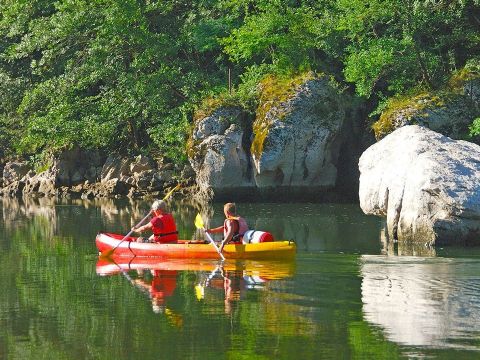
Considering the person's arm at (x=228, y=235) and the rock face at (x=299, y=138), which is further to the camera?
the rock face at (x=299, y=138)

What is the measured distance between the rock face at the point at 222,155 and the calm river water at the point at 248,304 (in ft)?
27.1

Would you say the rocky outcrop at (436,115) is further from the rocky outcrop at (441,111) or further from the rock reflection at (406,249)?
the rock reflection at (406,249)

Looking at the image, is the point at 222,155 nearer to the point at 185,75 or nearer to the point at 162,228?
the point at 185,75

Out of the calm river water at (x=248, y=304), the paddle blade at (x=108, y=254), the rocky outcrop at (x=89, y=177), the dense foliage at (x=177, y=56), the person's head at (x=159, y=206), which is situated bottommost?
the calm river water at (x=248, y=304)

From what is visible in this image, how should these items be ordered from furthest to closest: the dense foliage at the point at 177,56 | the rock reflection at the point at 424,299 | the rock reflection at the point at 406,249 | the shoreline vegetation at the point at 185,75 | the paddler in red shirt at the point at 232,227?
the dense foliage at the point at 177,56, the shoreline vegetation at the point at 185,75, the rock reflection at the point at 406,249, the paddler in red shirt at the point at 232,227, the rock reflection at the point at 424,299

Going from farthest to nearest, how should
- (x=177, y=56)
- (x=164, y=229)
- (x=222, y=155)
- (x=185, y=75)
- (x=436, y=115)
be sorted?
(x=177, y=56) → (x=185, y=75) → (x=222, y=155) → (x=436, y=115) → (x=164, y=229)

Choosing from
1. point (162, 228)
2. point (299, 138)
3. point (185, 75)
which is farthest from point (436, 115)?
point (162, 228)

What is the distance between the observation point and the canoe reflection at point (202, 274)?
15500 mm

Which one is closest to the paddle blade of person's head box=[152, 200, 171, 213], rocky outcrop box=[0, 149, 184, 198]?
person's head box=[152, 200, 171, 213]

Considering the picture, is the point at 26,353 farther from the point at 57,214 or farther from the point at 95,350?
the point at 57,214

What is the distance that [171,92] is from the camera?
120 ft

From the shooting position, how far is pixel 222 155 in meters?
31.1

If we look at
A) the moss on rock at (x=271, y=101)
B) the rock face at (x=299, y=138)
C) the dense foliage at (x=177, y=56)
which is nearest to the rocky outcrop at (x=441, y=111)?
the dense foliage at (x=177, y=56)

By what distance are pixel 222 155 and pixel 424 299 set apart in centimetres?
1695
